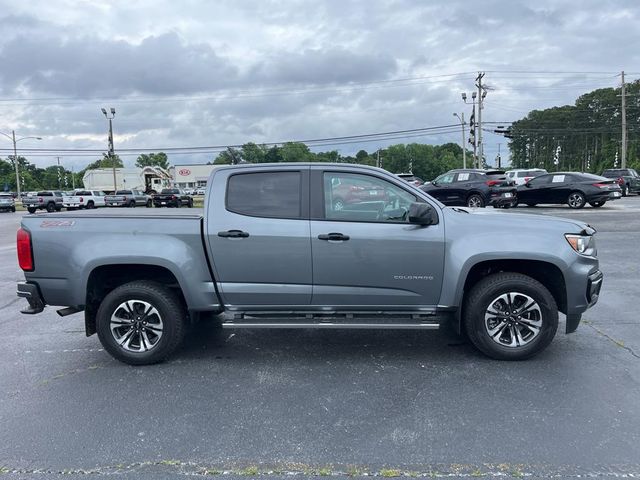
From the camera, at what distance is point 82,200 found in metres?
40.4

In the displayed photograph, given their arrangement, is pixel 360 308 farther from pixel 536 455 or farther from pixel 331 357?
pixel 536 455

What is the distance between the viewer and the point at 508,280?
4.40m

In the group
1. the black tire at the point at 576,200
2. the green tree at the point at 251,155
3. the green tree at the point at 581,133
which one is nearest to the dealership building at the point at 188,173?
the green tree at the point at 581,133

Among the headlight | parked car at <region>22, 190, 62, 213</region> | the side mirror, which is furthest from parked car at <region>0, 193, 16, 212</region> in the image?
the headlight

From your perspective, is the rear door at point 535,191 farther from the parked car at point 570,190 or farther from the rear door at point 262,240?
the rear door at point 262,240

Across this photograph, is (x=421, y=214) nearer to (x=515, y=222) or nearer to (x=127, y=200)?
(x=515, y=222)

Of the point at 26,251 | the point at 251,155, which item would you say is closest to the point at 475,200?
the point at 251,155

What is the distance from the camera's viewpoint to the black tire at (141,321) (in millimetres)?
4496

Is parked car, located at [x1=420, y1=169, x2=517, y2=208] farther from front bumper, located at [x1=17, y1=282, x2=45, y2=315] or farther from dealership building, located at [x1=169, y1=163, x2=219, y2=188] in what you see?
dealership building, located at [x1=169, y1=163, x2=219, y2=188]

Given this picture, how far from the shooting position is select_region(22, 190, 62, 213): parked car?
37.1 m

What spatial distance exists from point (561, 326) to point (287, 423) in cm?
363

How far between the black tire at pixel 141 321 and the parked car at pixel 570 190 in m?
19.0

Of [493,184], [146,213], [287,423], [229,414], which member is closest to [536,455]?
[287,423]

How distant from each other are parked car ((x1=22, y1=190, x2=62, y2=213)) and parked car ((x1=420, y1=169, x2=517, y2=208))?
101 feet
